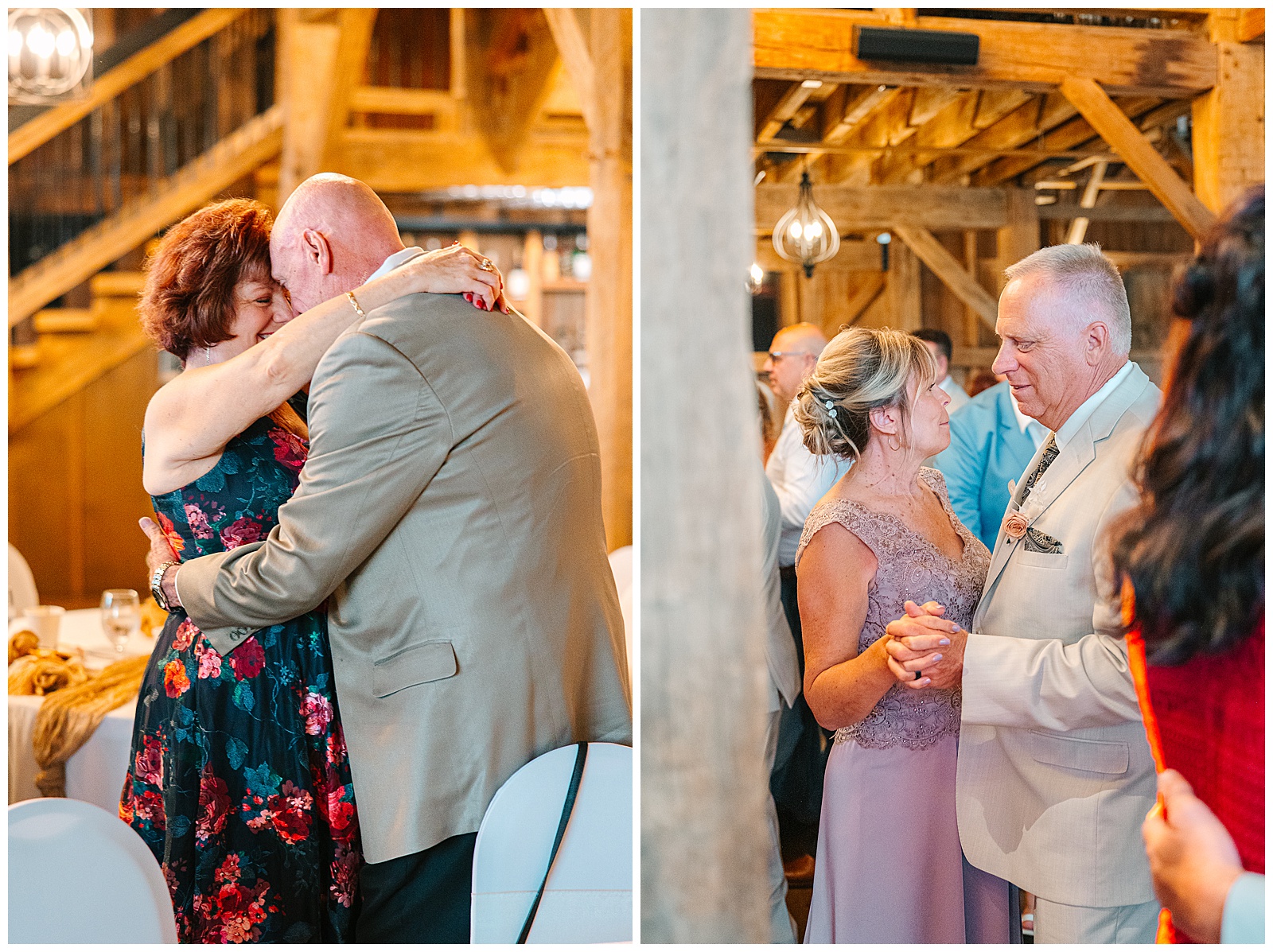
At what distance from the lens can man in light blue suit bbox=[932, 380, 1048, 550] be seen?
3.50m

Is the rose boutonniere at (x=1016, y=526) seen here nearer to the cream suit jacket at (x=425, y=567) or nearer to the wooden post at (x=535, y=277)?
the cream suit jacket at (x=425, y=567)

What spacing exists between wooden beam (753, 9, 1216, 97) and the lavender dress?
6.96 feet

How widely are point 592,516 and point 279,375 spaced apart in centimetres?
59

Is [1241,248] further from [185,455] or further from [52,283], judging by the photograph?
[52,283]

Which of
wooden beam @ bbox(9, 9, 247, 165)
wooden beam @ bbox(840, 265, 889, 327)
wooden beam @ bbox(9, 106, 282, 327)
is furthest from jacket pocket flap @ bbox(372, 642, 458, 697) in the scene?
wooden beam @ bbox(9, 106, 282, 327)

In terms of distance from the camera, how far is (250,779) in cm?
179

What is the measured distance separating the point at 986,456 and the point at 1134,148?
3.90 ft

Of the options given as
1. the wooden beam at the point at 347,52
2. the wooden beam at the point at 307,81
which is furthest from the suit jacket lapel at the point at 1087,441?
the wooden beam at the point at 307,81

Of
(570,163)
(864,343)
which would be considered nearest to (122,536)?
(570,163)

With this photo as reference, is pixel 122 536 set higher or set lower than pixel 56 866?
lower

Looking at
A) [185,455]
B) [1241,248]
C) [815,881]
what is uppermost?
[1241,248]

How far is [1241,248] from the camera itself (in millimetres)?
1199

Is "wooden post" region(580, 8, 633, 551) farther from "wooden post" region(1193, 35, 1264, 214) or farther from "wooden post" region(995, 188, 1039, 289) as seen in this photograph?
"wooden post" region(1193, 35, 1264, 214)

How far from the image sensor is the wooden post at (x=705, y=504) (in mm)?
1361
